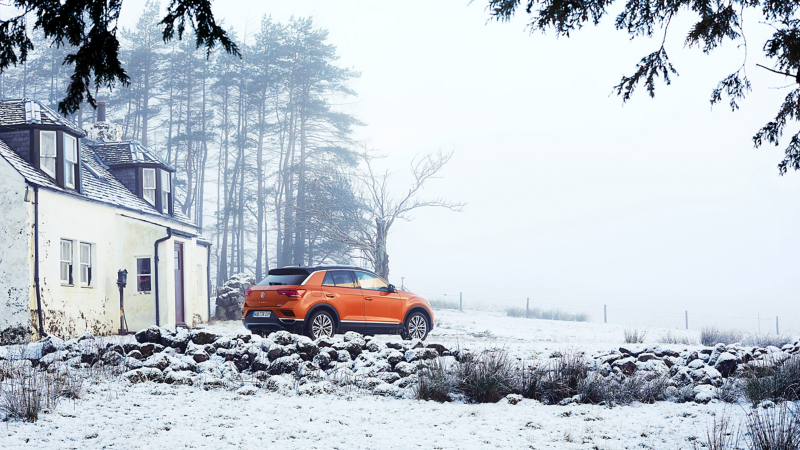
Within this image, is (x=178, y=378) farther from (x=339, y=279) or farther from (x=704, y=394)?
(x=704, y=394)

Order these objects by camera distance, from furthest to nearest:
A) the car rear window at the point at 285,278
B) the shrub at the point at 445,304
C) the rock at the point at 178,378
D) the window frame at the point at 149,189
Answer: the shrub at the point at 445,304 → the window frame at the point at 149,189 → the car rear window at the point at 285,278 → the rock at the point at 178,378

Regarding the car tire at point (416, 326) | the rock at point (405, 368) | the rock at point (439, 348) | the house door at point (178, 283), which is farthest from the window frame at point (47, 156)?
the rock at point (405, 368)

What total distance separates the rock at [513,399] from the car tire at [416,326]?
6500mm

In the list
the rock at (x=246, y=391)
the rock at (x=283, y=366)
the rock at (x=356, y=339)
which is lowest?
the rock at (x=246, y=391)

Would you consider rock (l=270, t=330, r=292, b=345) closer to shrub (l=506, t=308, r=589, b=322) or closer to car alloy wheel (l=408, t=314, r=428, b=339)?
car alloy wheel (l=408, t=314, r=428, b=339)

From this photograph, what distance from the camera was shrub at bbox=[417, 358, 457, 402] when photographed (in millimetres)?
8354

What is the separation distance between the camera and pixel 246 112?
139ft

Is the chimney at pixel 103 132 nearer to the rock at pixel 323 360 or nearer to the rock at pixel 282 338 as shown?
the rock at pixel 282 338

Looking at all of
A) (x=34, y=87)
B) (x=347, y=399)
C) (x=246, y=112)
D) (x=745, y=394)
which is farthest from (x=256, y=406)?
(x=34, y=87)

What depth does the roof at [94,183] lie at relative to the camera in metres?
15.6

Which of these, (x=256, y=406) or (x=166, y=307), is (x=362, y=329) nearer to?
(x=256, y=406)

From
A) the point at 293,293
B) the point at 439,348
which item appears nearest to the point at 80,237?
the point at 293,293

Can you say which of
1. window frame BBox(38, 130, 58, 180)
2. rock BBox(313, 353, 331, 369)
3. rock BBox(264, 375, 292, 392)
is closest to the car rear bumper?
rock BBox(313, 353, 331, 369)

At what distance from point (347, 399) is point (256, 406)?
1182 millimetres
